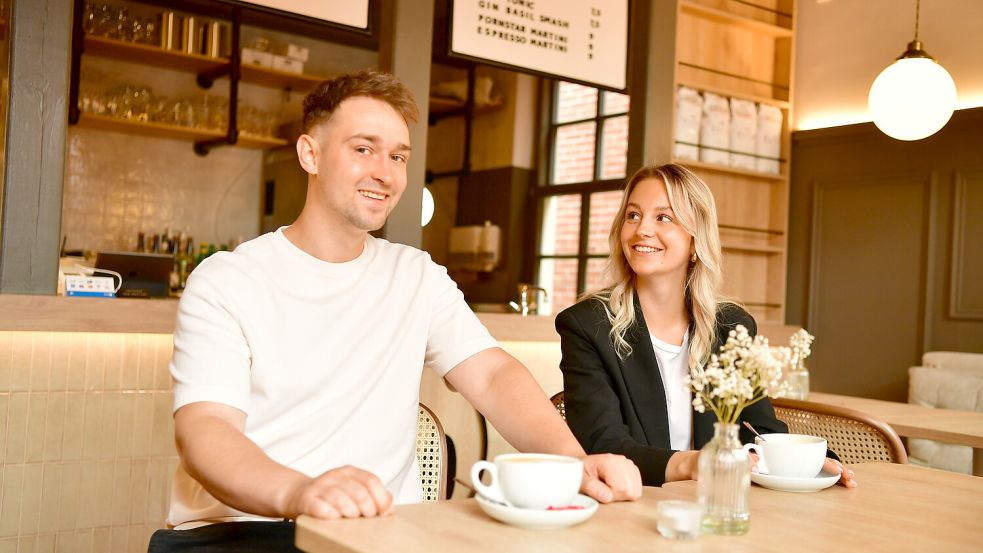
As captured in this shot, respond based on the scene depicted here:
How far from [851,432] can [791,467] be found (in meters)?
0.85

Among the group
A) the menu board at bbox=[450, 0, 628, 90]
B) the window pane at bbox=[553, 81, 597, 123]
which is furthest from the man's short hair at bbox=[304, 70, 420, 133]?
the window pane at bbox=[553, 81, 597, 123]

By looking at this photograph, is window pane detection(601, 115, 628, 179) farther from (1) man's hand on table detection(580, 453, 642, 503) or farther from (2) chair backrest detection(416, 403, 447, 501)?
(1) man's hand on table detection(580, 453, 642, 503)

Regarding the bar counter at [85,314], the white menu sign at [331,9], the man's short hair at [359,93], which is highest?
the white menu sign at [331,9]

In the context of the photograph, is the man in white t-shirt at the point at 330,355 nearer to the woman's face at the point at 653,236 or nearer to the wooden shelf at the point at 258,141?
the woman's face at the point at 653,236

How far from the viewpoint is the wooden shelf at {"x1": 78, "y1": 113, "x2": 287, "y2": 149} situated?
226 inches

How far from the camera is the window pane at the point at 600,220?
21.9 feet

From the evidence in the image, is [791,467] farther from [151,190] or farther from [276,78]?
[151,190]

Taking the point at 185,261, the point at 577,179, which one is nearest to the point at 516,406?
the point at 185,261

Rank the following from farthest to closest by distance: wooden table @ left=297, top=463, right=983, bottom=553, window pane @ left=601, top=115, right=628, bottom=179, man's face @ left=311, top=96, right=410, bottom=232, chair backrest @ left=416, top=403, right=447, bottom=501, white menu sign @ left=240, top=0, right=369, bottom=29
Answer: window pane @ left=601, top=115, right=628, bottom=179 → white menu sign @ left=240, top=0, right=369, bottom=29 → chair backrest @ left=416, top=403, right=447, bottom=501 → man's face @ left=311, top=96, right=410, bottom=232 → wooden table @ left=297, top=463, right=983, bottom=553

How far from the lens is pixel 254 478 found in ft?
4.22

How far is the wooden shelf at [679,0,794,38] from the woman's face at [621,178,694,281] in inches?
129

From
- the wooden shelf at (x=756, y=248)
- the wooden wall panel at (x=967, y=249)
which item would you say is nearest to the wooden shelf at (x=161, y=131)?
the wooden shelf at (x=756, y=248)

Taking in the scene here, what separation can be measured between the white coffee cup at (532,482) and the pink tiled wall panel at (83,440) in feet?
6.93

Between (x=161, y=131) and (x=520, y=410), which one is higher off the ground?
(x=161, y=131)
